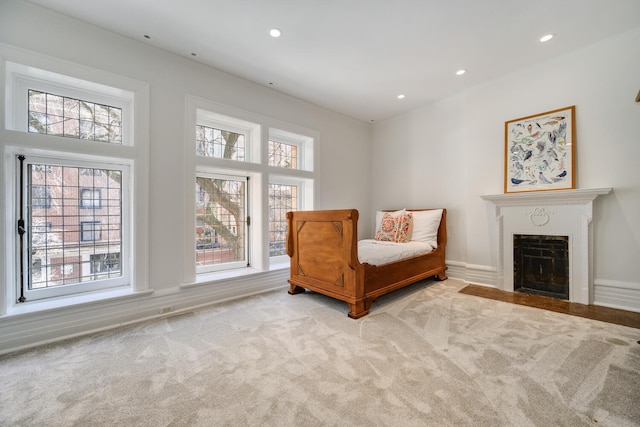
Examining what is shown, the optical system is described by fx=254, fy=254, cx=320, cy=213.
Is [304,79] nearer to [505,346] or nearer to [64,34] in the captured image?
[64,34]

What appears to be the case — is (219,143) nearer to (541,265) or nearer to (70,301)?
(70,301)

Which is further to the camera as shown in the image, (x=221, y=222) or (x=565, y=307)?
(x=221, y=222)

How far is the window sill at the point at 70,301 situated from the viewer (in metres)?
1.91

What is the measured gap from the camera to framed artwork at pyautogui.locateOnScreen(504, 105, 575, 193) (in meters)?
2.73

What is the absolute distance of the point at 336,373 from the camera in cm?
152

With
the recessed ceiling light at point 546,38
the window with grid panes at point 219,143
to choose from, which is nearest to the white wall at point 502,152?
the recessed ceiling light at point 546,38

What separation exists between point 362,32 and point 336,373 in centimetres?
271

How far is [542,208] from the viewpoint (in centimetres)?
288

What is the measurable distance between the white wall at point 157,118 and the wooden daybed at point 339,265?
56cm

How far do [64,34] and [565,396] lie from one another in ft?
13.7

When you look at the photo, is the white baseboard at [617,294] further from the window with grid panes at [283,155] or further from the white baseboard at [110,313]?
the window with grid panes at [283,155]

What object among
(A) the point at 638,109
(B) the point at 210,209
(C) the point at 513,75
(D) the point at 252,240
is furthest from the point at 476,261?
(B) the point at 210,209

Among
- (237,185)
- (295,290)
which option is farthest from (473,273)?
(237,185)

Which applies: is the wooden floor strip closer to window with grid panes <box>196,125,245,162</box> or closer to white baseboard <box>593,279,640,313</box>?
white baseboard <box>593,279,640,313</box>
